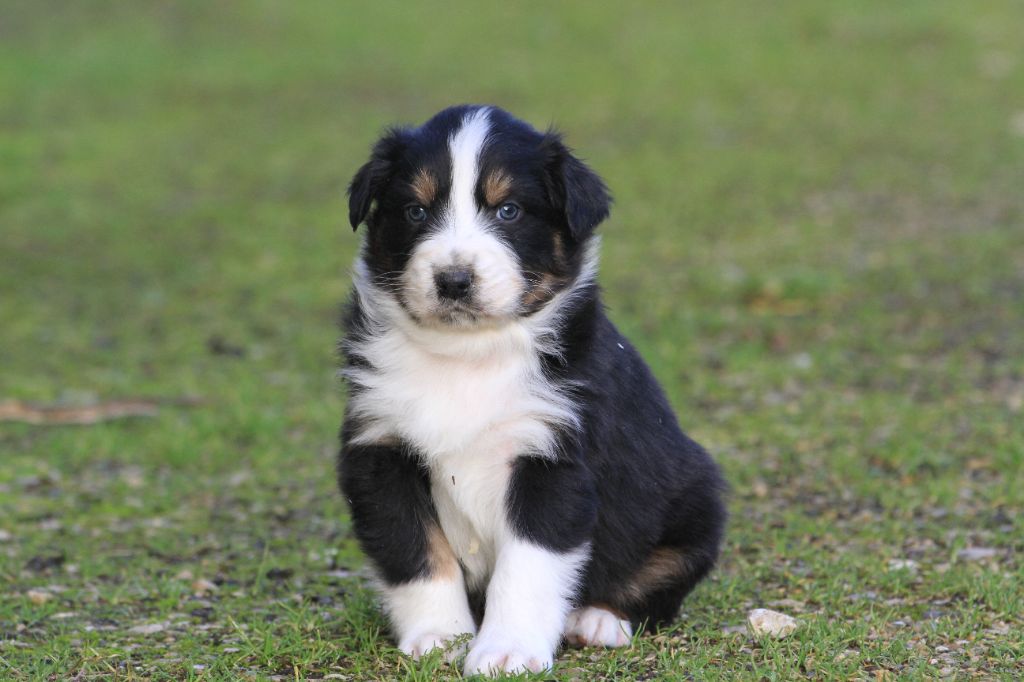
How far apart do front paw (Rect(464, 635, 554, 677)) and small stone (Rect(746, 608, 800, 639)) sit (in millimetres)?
813

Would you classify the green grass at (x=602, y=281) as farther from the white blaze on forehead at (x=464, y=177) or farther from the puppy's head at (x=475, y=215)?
the white blaze on forehead at (x=464, y=177)

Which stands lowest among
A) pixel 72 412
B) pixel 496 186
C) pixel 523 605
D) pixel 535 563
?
pixel 72 412

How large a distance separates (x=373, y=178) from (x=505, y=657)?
160 centimetres

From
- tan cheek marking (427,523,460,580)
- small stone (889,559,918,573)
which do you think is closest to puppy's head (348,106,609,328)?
tan cheek marking (427,523,460,580)

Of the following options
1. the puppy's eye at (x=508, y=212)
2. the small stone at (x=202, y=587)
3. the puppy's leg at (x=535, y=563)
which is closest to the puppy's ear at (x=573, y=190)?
the puppy's eye at (x=508, y=212)

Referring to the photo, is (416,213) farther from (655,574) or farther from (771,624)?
(771,624)

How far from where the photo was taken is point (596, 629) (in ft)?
15.2

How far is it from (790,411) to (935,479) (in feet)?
4.87

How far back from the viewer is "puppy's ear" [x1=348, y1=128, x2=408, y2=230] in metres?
4.59

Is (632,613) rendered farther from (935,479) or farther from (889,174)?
(889,174)

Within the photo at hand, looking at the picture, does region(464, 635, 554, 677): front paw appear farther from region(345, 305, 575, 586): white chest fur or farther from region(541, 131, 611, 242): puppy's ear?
region(541, 131, 611, 242): puppy's ear

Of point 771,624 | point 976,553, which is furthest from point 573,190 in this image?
point 976,553

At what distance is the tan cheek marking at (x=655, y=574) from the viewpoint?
472 centimetres

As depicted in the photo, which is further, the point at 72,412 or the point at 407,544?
the point at 72,412
